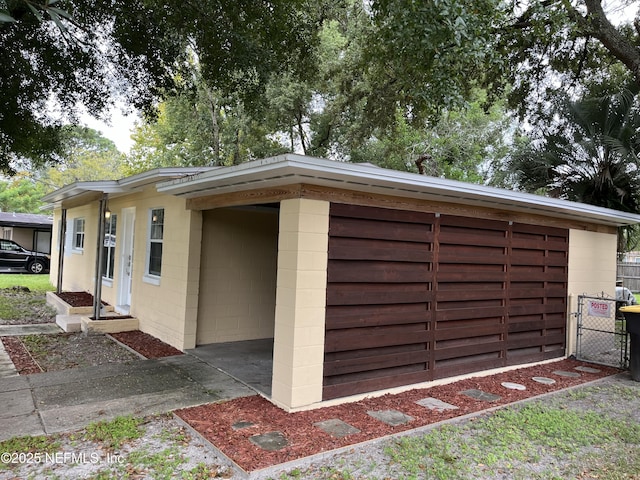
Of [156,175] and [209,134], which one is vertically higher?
[209,134]

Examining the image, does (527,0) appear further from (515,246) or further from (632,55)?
(515,246)

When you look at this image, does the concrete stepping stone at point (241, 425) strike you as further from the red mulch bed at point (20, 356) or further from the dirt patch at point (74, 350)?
the red mulch bed at point (20, 356)

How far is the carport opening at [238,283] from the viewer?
653 cm

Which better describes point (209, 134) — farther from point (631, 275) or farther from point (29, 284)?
point (631, 275)

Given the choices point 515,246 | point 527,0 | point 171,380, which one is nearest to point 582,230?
point 515,246

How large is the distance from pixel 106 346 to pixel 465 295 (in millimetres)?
5120

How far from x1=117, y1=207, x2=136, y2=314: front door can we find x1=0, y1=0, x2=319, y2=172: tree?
9.01ft

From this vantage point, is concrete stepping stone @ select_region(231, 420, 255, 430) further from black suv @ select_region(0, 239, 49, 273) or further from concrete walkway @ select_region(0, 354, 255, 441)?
black suv @ select_region(0, 239, 49, 273)

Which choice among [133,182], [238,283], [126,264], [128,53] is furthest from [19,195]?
[238,283]

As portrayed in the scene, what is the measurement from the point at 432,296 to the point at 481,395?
1216mm

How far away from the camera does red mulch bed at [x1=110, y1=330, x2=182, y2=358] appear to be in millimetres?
6066

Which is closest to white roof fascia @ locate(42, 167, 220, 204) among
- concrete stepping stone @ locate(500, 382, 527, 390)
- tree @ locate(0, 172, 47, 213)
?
concrete stepping stone @ locate(500, 382, 527, 390)

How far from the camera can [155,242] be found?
7.39 m

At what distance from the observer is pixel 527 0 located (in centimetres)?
746
